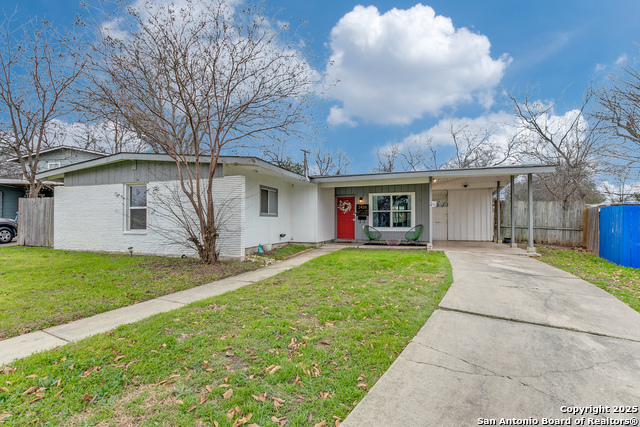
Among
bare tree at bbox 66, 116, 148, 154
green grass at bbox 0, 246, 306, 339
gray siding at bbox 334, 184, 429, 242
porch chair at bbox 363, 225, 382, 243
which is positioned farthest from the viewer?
bare tree at bbox 66, 116, 148, 154

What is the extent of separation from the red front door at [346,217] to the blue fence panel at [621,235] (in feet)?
25.7

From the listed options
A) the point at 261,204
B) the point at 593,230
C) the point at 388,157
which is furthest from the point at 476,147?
the point at 261,204

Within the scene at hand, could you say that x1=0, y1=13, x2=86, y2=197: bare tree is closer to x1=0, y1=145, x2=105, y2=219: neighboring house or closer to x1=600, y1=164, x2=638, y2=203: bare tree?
x1=0, y1=145, x2=105, y2=219: neighboring house

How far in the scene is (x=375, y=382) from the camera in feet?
7.38

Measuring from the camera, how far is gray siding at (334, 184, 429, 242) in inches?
453

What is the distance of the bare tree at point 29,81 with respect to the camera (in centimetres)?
984

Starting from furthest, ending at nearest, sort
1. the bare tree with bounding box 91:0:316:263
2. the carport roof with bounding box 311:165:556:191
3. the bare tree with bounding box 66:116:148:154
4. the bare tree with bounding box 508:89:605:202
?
the bare tree with bounding box 66:116:148:154, the bare tree with bounding box 508:89:605:202, the carport roof with bounding box 311:165:556:191, the bare tree with bounding box 91:0:316:263

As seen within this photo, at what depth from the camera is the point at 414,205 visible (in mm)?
11617

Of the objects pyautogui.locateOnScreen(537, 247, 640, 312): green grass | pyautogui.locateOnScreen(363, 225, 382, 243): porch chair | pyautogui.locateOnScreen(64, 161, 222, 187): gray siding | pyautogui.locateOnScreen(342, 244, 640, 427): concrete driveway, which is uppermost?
pyautogui.locateOnScreen(64, 161, 222, 187): gray siding

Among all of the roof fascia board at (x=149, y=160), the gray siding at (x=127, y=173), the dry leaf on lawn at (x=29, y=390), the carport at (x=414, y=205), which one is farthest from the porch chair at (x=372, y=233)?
the dry leaf on lawn at (x=29, y=390)

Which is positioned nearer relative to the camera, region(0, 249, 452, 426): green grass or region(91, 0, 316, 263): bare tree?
region(0, 249, 452, 426): green grass

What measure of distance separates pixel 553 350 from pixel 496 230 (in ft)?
36.4

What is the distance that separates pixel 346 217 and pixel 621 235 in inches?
328

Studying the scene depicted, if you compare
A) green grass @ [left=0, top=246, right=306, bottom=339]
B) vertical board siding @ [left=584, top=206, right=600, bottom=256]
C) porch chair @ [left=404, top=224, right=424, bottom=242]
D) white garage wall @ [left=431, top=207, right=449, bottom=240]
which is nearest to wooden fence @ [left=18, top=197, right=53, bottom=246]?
green grass @ [left=0, top=246, right=306, bottom=339]
